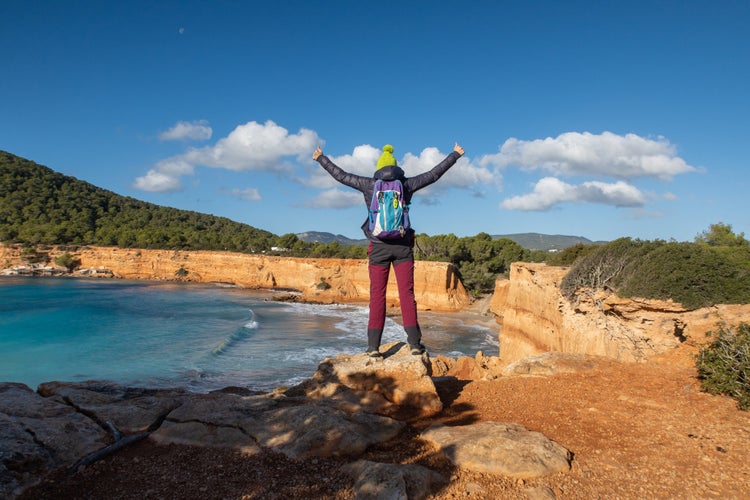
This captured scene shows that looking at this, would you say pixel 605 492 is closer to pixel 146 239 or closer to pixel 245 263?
pixel 245 263

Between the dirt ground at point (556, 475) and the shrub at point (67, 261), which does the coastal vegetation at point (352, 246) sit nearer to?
the shrub at point (67, 261)

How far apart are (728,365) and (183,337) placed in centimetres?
2478

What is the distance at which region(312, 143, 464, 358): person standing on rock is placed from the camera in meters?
5.27

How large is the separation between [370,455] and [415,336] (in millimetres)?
2185

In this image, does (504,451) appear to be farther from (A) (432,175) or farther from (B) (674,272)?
(B) (674,272)

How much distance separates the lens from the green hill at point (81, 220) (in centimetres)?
6316

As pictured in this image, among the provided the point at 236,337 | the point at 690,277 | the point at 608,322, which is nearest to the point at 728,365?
the point at 690,277

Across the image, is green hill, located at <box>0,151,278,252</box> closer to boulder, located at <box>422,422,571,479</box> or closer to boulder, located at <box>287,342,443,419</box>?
boulder, located at <box>287,342,443,419</box>

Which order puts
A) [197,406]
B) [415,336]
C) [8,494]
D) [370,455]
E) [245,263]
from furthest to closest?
[245,263], [415,336], [197,406], [370,455], [8,494]

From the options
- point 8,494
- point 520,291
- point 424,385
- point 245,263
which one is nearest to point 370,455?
point 424,385

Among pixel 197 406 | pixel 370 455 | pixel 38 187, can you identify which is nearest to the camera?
pixel 370 455

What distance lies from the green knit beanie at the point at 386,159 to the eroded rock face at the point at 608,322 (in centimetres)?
612

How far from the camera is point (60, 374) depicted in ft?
54.1

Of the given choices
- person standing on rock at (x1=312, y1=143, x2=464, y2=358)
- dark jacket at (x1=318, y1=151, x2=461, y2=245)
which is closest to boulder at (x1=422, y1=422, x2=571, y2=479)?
person standing on rock at (x1=312, y1=143, x2=464, y2=358)
